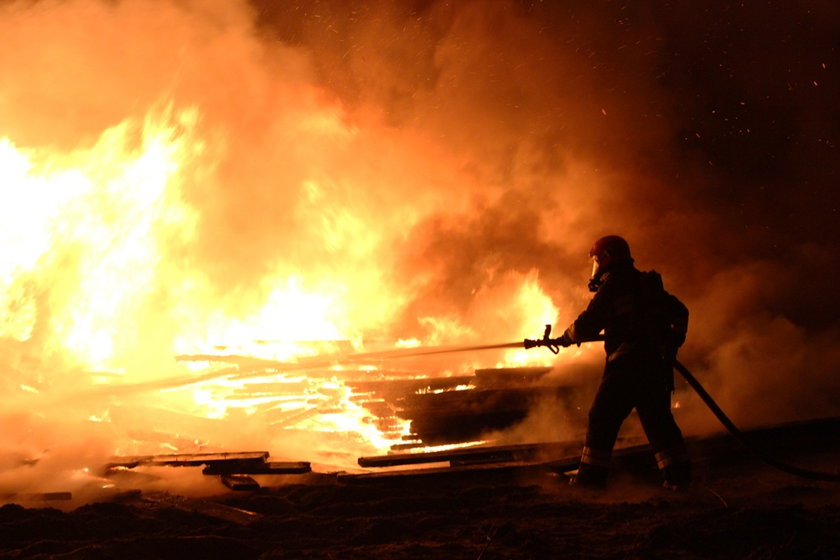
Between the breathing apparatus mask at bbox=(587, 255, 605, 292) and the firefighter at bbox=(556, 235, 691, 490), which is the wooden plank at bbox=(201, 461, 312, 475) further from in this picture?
the breathing apparatus mask at bbox=(587, 255, 605, 292)

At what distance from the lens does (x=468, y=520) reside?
4465mm

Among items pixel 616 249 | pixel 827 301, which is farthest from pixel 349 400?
pixel 827 301

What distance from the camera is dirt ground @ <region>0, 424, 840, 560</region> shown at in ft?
12.4

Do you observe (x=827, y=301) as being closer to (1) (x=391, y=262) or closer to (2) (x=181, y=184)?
(1) (x=391, y=262)

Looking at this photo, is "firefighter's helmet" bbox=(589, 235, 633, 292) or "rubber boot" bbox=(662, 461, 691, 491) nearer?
"rubber boot" bbox=(662, 461, 691, 491)

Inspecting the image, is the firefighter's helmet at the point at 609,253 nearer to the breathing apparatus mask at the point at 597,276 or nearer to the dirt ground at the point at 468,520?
the breathing apparatus mask at the point at 597,276

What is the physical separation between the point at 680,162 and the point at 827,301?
9.97 ft

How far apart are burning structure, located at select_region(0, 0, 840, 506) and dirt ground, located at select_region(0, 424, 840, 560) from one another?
1.57m

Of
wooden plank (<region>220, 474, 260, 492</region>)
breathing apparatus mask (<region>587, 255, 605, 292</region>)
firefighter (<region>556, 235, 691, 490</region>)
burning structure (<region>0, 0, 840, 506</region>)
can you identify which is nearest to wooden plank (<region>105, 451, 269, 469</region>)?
wooden plank (<region>220, 474, 260, 492</region>)

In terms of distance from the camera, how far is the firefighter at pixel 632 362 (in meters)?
5.14

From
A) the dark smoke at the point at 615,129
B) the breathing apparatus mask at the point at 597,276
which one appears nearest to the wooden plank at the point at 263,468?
the breathing apparatus mask at the point at 597,276

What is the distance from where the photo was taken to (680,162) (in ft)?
37.0

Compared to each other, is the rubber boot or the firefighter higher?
the firefighter

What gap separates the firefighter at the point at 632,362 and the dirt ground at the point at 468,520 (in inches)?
10.6
